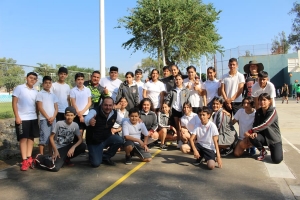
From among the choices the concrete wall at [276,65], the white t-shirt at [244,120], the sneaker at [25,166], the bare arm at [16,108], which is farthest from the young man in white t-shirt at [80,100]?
the concrete wall at [276,65]

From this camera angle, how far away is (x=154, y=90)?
307 inches

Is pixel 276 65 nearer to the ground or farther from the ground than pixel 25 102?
farther from the ground

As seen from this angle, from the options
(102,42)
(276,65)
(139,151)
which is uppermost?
(276,65)

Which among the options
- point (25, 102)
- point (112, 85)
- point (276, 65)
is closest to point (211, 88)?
point (112, 85)

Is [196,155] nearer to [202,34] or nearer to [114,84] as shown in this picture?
[114,84]

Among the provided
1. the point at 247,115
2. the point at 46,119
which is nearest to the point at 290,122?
the point at 247,115

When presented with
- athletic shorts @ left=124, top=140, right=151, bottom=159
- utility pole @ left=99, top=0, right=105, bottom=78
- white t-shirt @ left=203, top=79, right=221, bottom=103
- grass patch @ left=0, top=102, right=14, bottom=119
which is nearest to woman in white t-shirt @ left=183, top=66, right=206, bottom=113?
white t-shirt @ left=203, top=79, right=221, bottom=103

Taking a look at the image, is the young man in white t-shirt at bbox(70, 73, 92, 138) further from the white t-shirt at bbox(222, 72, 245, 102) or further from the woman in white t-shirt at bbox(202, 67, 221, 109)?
the white t-shirt at bbox(222, 72, 245, 102)

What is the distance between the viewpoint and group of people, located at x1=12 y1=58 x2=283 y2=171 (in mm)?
6051

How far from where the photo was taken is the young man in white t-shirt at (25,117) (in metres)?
5.95

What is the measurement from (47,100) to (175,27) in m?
17.9

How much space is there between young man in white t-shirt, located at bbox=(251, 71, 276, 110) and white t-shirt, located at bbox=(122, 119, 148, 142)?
8.36ft

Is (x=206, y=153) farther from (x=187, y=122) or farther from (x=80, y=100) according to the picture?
(x=80, y=100)

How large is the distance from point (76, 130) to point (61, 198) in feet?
6.45
